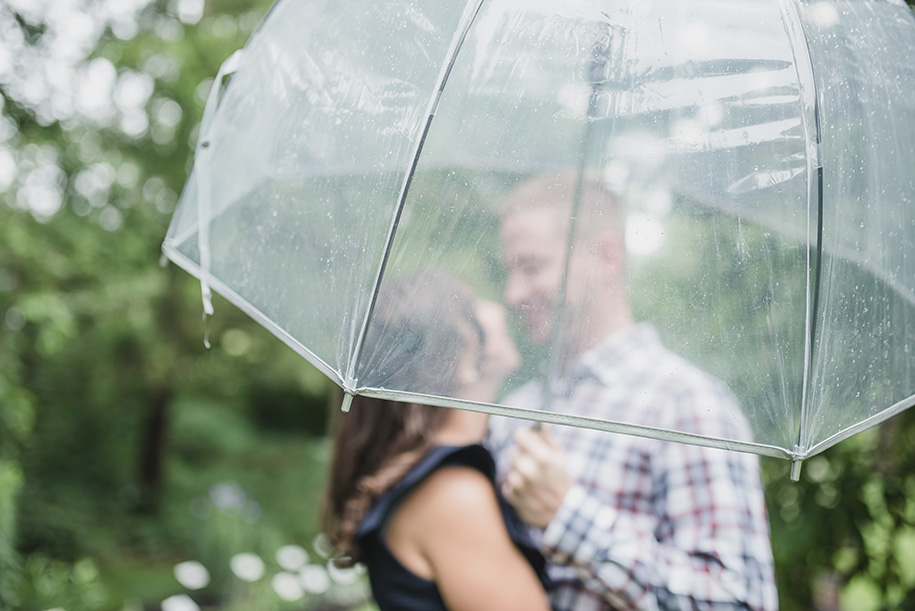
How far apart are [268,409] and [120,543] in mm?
5576

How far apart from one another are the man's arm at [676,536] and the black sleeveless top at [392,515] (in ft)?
0.20

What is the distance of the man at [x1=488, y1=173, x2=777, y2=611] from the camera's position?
1325 mm

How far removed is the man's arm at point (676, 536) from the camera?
146 centimetres

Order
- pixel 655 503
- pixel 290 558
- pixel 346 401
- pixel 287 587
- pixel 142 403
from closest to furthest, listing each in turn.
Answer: pixel 346 401 → pixel 655 503 → pixel 287 587 → pixel 290 558 → pixel 142 403

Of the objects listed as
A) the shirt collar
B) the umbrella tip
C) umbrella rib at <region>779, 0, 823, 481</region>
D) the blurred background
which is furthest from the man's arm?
the blurred background

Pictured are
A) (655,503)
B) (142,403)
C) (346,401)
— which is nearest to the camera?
(346,401)

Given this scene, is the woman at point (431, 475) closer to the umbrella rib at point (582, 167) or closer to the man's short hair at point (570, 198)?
the umbrella rib at point (582, 167)

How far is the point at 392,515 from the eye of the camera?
165 centimetres

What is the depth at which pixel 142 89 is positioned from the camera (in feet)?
20.3

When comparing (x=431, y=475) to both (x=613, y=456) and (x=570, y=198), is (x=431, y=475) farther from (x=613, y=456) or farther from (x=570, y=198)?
(x=570, y=198)

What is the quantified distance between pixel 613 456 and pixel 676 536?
220 millimetres

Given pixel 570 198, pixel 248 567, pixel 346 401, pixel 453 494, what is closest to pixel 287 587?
pixel 248 567

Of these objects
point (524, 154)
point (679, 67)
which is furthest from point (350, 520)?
point (679, 67)

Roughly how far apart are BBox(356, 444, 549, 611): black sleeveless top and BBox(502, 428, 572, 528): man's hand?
0.04 m
